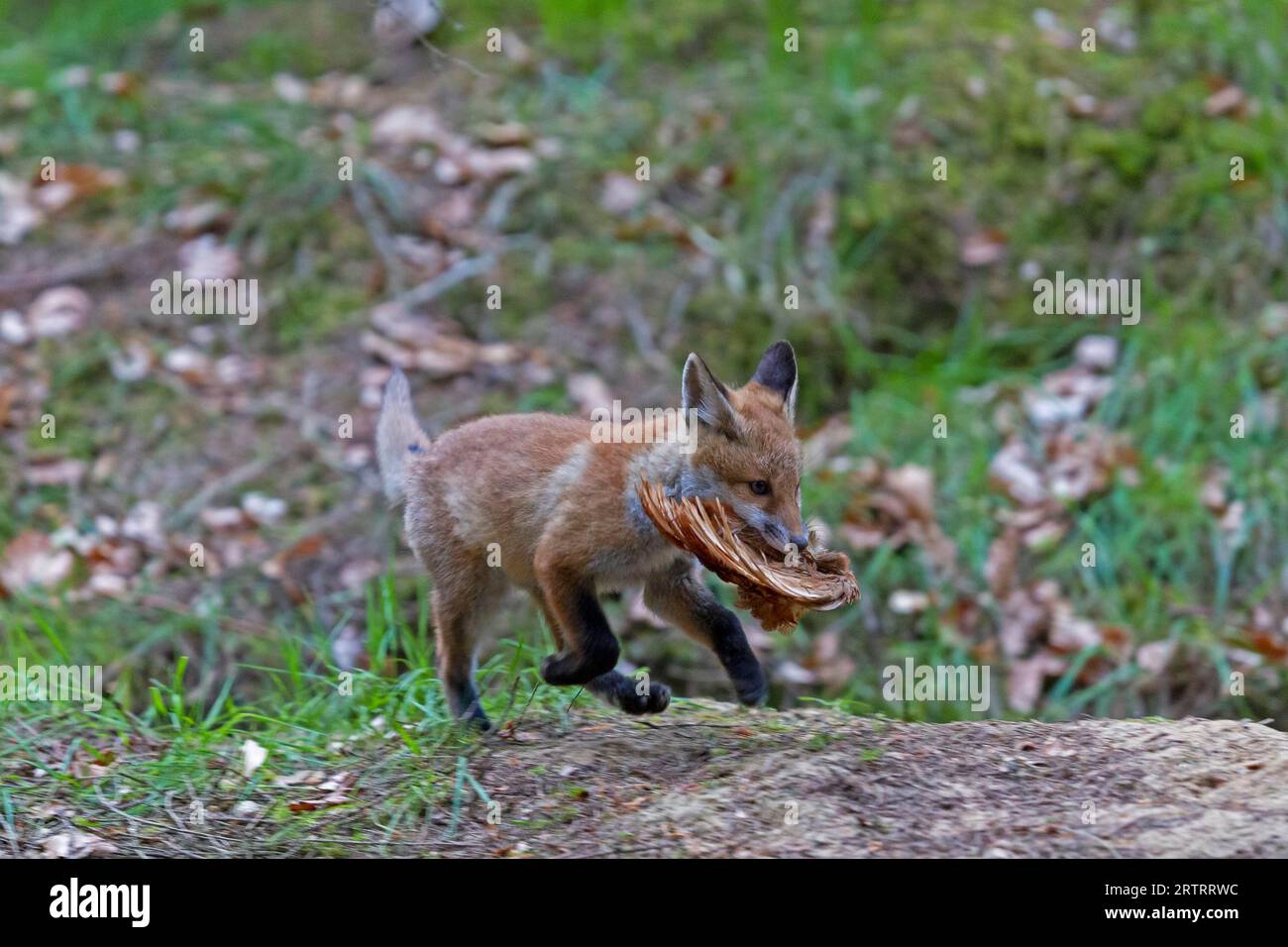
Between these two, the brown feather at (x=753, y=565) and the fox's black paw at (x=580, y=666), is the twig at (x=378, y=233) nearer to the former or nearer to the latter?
the fox's black paw at (x=580, y=666)

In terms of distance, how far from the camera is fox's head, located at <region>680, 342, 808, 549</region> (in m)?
4.92

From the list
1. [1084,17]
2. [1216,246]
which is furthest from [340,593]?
[1084,17]

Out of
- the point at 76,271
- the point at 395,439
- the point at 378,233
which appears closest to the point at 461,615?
the point at 395,439

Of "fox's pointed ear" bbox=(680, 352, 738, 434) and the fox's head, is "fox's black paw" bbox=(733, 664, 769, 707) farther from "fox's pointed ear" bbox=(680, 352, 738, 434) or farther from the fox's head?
"fox's pointed ear" bbox=(680, 352, 738, 434)

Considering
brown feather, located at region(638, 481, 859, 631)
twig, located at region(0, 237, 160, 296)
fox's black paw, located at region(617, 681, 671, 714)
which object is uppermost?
twig, located at region(0, 237, 160, 296)

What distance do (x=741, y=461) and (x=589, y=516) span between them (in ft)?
1.86

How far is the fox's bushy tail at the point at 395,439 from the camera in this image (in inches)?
235

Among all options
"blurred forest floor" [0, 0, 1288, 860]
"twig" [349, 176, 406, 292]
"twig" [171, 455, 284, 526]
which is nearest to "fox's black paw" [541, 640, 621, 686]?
"blurred forest floor" [0, 0, 1288, 860]

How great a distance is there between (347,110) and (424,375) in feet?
8.78

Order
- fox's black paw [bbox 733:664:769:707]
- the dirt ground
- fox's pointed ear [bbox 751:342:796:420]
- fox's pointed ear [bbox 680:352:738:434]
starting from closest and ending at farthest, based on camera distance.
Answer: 1. the dirt ground
2. fox's pointed ear [bbox 680:352:738:434]
3. fox's black paw [bbox 733:664:769:707]
4. fox's pointed ear [bbox 751:342:796:420]

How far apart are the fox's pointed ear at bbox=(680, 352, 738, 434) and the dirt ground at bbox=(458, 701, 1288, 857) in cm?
110

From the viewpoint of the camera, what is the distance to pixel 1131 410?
8.33 meters

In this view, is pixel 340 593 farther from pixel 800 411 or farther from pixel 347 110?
pixel 347 110

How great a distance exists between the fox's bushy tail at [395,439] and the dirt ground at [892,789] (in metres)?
1.30
